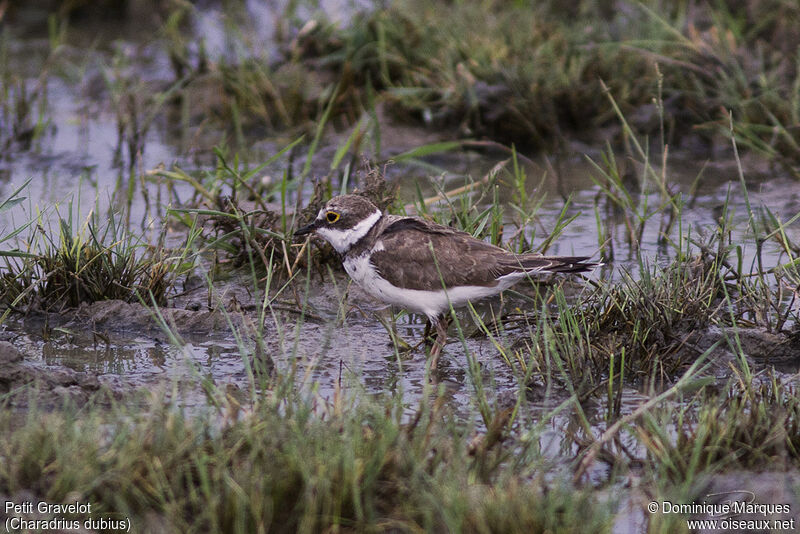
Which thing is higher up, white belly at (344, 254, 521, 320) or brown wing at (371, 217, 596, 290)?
brown wing at (371, 217, 596, 290)

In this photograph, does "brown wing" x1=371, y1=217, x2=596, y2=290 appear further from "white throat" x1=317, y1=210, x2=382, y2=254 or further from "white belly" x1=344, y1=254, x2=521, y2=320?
"white throat" x1=317, y1=210, x2=382, y2=254

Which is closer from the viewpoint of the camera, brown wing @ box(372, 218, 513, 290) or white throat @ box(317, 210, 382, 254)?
brown wing @ box(372, 218, 513, 290)

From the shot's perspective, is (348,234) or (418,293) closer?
(418,293)

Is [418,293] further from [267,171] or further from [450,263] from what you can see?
[267,171]

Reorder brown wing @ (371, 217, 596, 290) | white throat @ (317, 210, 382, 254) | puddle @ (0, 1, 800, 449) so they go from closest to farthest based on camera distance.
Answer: puddle @ (0, 1, 800, 449), brown wing @ (371, 217, 596, 290), white throat @ (317, 210, 382, 254)

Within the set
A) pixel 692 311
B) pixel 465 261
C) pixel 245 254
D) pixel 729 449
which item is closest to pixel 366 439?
pixel 729 449

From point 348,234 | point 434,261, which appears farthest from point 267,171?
point 434,261

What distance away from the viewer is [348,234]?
19.1 feet

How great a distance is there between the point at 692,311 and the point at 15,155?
22.2 feet

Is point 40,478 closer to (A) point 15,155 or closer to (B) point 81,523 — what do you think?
(B) point 81,523

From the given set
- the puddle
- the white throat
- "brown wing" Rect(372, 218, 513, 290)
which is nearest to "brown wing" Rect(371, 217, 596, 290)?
"brown wing" Rect(372, 218, 513, 290)

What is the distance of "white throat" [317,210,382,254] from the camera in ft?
19.1

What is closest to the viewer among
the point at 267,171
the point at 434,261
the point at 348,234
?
the point at 434,261

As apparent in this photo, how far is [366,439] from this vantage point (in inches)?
154
